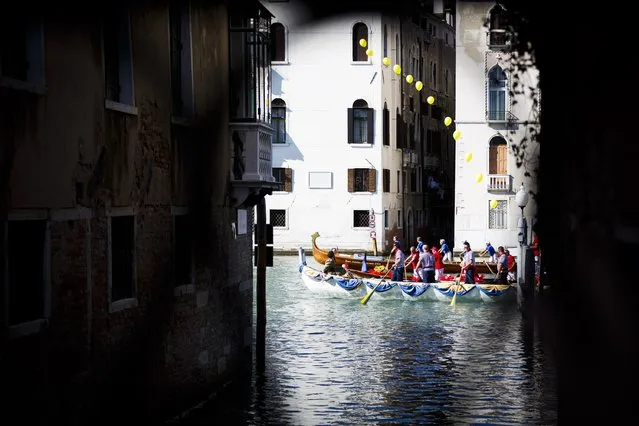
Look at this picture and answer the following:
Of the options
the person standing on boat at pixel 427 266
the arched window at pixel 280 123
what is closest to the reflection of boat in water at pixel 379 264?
the person standing on boat at pixel 427 266

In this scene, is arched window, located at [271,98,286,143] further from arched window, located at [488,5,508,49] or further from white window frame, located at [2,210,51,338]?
arched window, located at [488,5,508,49]

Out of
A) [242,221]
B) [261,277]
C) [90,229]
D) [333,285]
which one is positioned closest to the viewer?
[90,229]

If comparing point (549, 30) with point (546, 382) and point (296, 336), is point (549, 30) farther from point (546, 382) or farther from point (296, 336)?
point (296, 336)

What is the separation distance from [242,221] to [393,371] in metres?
2.21

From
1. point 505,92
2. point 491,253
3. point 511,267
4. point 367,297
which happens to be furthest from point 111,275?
point 491,253

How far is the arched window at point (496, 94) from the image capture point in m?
1.30

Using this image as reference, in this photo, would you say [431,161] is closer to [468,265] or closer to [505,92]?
[468,265]

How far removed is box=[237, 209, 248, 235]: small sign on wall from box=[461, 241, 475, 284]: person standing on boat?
26.3 ft

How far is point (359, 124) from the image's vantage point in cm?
2217

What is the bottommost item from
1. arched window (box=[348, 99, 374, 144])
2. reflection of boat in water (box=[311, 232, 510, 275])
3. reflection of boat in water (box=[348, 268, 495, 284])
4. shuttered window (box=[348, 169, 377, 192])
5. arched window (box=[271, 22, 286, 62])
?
reflection of boat in water (box=[348, 268, 495, 284])

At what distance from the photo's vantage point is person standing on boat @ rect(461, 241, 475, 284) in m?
14.8

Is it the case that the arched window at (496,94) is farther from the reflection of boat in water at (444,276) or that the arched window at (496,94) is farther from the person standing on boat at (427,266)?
the reflection of boat in water at (444,276)

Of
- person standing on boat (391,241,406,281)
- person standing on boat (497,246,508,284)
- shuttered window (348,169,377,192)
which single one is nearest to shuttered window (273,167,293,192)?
shuttered window (348,169,377,192)

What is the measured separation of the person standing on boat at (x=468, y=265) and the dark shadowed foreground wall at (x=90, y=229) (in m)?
9.52
